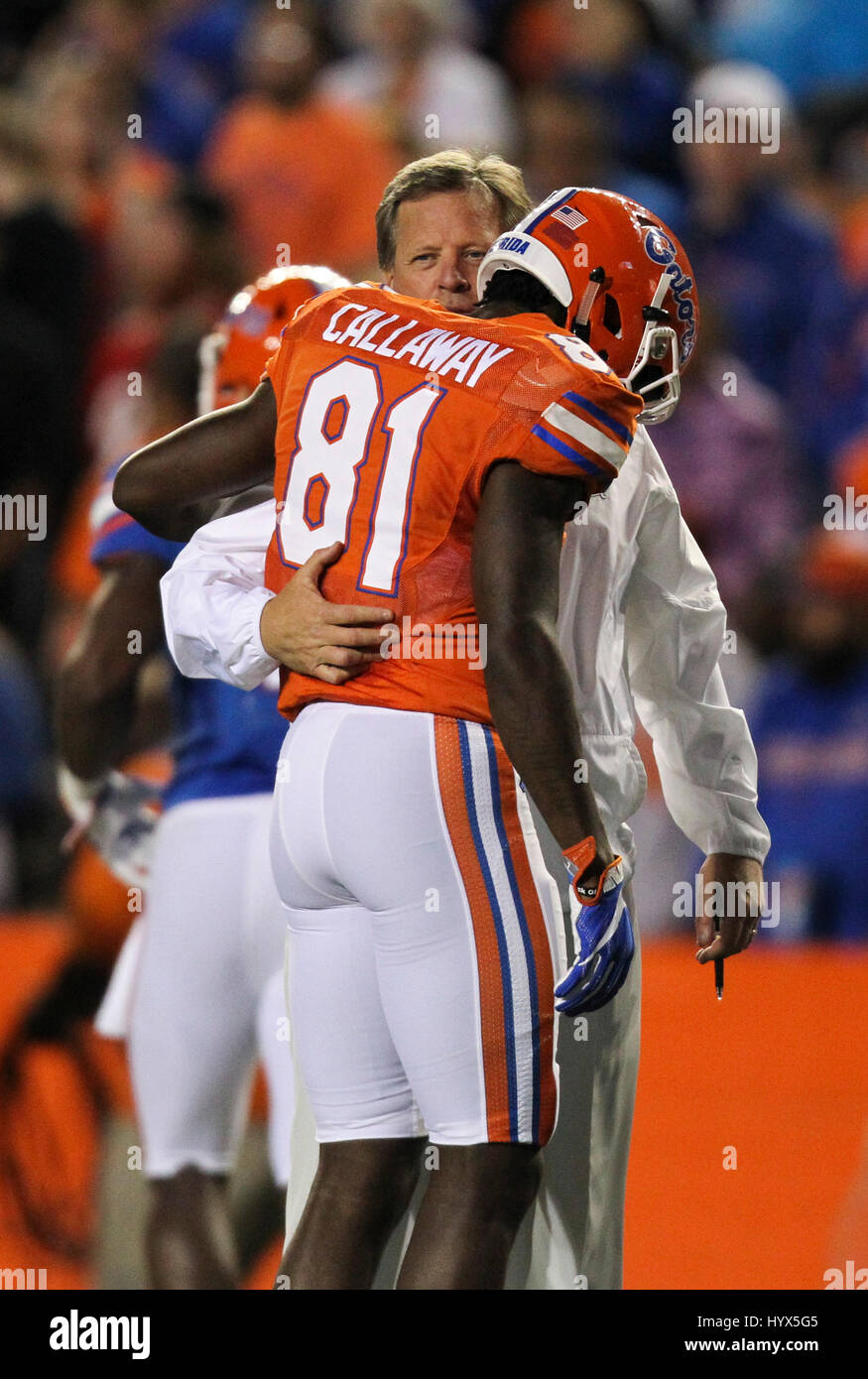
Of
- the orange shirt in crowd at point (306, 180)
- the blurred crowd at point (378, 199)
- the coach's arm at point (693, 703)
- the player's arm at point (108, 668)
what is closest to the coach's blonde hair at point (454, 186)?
the coach's arm at point (693, 703)

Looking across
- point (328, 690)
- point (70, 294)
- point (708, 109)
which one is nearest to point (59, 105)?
point (70, 294)

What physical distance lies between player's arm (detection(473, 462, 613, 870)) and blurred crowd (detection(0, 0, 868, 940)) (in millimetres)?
2739

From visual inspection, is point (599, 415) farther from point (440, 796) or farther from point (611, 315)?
point (440, 796)

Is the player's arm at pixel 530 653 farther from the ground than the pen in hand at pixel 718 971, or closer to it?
farther from the ground

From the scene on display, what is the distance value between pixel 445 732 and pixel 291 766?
0.18m

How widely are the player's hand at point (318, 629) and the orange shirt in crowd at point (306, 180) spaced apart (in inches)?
137

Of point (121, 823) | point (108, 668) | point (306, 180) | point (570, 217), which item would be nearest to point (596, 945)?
point (570, 217)

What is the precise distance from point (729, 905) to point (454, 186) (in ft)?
3.15

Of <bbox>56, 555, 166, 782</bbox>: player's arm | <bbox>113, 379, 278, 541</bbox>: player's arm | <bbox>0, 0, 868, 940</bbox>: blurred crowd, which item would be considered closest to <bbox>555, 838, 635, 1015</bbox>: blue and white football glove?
<bbox>113, 379, 278, 541</bbox>: player's arm

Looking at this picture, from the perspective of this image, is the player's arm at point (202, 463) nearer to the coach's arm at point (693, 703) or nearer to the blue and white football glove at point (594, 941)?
the coach's arm at point (693, 703)

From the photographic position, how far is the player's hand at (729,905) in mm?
2324

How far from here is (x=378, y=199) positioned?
18.1 feet

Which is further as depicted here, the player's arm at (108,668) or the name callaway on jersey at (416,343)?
the player's arm at (108,668)

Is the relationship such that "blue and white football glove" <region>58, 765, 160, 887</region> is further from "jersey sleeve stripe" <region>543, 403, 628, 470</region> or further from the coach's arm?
"jersey sleeve stripe" <region>543, 403, 628, 470</region>
